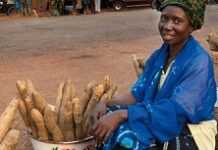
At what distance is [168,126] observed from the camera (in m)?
2.50

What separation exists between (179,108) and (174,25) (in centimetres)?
41

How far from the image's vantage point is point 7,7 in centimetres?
1706

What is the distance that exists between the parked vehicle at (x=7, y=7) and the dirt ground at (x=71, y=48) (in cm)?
146

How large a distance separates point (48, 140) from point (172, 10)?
1120 millimetres

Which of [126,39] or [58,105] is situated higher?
[58,105]

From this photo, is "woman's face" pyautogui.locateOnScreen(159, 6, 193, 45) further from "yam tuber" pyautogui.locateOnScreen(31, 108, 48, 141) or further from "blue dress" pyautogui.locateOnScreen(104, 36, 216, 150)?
"yam tuber" pyautogui.locateOnScreen(31, 108, 48, 141)

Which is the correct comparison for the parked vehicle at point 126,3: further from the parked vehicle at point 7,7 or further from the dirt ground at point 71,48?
the parked vehicle at point 7,7

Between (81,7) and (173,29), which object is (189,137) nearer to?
(173,29)

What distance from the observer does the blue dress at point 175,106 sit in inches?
97.9

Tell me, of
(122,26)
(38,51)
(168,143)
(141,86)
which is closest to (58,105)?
(141,86)

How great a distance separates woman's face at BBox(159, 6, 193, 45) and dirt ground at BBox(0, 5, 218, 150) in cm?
193

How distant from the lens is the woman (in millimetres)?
2492

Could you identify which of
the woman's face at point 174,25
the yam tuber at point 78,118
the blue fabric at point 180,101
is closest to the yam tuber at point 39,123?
the yam tuber at point 78,118

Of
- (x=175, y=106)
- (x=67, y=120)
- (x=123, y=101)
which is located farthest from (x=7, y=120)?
(x=175, y=106)
